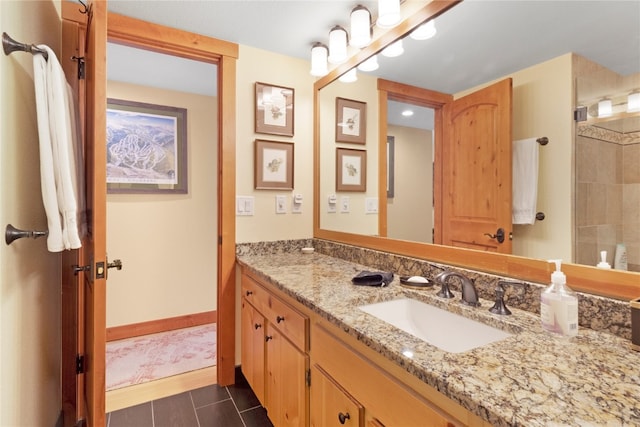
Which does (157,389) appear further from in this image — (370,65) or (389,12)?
(389,12)

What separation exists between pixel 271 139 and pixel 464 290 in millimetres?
1552

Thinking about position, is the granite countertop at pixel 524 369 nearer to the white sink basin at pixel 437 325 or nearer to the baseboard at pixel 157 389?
the white sink basin at pixel 437 325

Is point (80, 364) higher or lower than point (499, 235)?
lower

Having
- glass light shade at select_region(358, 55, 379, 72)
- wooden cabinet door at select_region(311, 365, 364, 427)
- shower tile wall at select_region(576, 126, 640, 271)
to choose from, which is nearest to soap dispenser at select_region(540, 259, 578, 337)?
shower tile wall at select_region(576, 126, 640, 271)

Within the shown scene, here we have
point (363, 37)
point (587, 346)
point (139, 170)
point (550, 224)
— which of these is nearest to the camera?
point (587, 346)

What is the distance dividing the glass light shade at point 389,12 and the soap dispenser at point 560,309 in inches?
52.0

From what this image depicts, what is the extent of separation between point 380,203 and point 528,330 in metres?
1.07

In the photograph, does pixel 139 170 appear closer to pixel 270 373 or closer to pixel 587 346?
pixel 270 373

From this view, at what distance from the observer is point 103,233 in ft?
3.83

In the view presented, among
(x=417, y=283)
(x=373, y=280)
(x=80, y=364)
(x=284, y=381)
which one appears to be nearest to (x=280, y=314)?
(x=284, y=381)

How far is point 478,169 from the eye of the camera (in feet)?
4.25

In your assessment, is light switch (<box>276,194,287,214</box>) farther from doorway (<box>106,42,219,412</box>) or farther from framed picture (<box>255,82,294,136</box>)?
doorway (<box>106,42,219,412</box>)

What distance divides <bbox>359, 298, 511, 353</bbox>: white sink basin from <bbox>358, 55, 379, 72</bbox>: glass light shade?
1294mm

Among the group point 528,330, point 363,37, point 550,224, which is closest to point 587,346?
point 528,330
